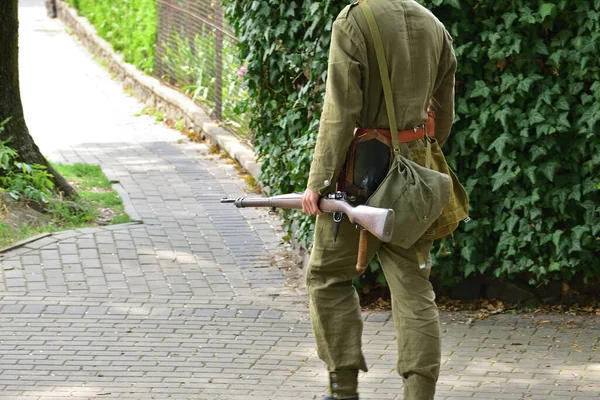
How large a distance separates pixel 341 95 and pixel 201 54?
29.8 ft

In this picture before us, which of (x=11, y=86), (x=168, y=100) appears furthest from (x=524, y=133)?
(x=168, y=100)

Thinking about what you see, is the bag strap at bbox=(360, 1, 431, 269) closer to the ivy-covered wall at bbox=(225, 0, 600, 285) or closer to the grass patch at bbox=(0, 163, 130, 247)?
the ivy-covered wall at bbox=(225, 0, 600, 285)

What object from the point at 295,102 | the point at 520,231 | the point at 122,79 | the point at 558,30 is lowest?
the point at 122,79

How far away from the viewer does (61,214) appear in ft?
27.7

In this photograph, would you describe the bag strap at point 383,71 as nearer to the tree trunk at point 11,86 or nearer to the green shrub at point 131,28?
the tree trunk at point 11,86

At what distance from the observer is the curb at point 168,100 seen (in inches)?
432

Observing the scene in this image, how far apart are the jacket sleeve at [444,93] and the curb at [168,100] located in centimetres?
475

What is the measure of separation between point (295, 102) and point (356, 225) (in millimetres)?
2590

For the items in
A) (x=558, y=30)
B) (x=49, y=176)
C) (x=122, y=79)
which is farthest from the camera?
(x=122, y=79)

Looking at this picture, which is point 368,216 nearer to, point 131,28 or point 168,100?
point 168,100

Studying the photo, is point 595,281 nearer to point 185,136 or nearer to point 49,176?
point 49,176

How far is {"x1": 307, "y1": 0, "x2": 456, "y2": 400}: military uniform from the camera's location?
173 inches

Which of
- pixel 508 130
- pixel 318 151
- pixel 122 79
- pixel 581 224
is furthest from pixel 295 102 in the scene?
pixel 122 79

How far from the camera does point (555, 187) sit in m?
6.20
